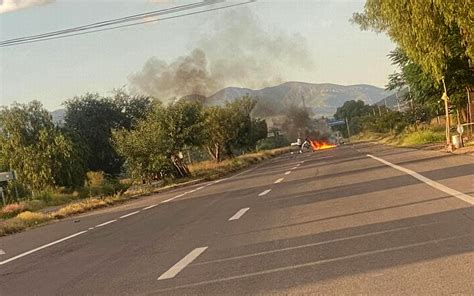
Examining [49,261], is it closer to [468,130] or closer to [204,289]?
[204,289]

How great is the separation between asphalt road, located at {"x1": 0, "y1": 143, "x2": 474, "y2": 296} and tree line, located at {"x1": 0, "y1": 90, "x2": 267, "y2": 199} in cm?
2199

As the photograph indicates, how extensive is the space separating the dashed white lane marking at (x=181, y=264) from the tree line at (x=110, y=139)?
92.0ft

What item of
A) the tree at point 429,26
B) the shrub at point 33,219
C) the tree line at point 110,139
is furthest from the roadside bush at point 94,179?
the tree at point 429,26

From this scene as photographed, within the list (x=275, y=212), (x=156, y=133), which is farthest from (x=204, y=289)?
(x=156, y=133)

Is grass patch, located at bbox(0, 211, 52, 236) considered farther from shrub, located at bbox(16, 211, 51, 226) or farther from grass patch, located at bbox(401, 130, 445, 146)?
grass patch, located at bbox(401, 130, 445, 146)

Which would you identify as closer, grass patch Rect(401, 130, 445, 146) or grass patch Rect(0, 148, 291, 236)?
grass patch Rect(0, 148, 291, 236)

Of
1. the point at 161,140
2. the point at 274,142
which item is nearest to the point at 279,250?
the point at 161,140

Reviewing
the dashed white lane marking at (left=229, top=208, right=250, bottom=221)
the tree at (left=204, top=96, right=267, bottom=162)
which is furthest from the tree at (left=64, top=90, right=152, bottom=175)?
the dashed white lane marking at (left=229, top=208, right=250, bottom=221)

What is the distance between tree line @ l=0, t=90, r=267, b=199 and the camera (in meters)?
37.6

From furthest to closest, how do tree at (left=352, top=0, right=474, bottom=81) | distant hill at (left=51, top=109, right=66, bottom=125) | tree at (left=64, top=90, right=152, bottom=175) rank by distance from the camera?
tree at (left=64, top=90, right=152, bottom=175) → distant hill at (left=51, top=109, right=66, bottom=125) → tree at (left=352, top=0, right=474, bottom=81)

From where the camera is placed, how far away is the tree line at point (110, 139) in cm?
3762

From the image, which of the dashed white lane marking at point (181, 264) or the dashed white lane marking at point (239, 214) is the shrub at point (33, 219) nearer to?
the dashed white lane marking at point (239, 214)

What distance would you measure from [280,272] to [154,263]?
236cm

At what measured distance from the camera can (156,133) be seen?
37.3 m
